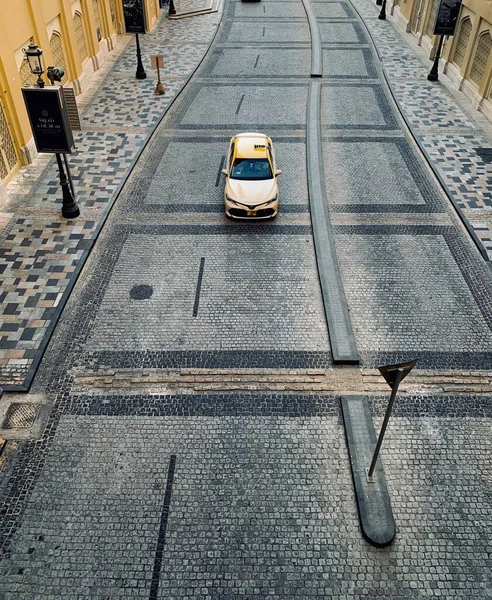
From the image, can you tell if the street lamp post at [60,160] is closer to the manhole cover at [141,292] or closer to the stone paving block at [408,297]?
the manhole cover at [141,292]

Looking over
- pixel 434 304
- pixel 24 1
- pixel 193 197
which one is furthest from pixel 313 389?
pixel 24 1

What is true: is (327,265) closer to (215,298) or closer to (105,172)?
(215,298)

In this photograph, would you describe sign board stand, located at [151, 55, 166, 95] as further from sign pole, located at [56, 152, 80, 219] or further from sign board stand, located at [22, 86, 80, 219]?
sign board stand, located at [22, 86, 80, 219]

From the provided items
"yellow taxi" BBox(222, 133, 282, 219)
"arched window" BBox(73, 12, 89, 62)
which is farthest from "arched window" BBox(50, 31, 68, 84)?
"yellow taxi" BBox(222, 133, 282, 219)

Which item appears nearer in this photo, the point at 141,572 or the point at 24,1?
the point at 141,572

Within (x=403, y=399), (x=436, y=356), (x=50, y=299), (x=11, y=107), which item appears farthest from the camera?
(x=11, y=107)

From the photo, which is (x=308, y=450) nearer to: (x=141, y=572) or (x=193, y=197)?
(x=141, y=572)

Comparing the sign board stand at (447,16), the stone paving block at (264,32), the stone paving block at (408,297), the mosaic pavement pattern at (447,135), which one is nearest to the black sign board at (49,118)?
the stone paving block at (408,297)
